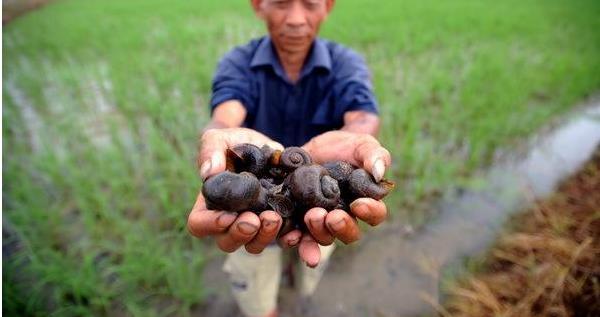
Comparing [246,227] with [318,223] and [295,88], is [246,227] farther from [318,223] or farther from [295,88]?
[295,88]

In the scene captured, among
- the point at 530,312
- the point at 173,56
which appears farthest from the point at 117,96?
the point at 530,312

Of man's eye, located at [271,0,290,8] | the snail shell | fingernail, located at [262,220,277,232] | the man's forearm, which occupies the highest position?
man's eye, located at [271,0,290,8]

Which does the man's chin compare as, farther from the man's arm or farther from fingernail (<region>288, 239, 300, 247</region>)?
fingernail (<region>288, 239, 300, 247</region>)

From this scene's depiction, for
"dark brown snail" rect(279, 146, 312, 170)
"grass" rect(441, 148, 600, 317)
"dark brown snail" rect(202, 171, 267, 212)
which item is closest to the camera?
"dark brown snail" rect(202, 171, 267, 212)

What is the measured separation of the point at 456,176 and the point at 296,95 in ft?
5.73

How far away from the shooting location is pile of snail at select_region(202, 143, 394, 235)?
109cm

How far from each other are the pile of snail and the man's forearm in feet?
1.40

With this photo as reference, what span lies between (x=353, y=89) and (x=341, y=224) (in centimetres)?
93

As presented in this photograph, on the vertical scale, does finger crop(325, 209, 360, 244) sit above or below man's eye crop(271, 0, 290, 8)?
below

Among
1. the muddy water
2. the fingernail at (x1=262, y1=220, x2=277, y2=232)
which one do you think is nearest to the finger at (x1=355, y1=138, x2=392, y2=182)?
the fingernail at (x1=262, y1=220, x2=277, y2=232)

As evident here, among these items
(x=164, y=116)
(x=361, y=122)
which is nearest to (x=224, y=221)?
(x=361, y=122)

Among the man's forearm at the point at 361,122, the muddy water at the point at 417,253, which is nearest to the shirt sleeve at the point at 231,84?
the man's forearm at the point at 361,122

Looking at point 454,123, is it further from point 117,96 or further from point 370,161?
point 117,96

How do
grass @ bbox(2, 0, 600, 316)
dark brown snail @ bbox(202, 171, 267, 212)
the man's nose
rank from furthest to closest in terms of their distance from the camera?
grass @ bbox(2, 0, 600, 316) → the man's nose → dark brown snail @ bbox(202, 171, 267, 212)
